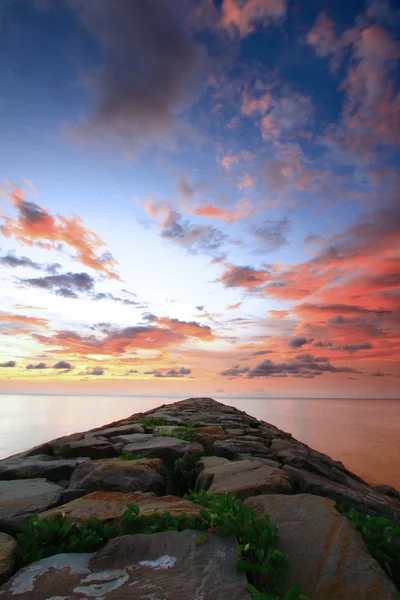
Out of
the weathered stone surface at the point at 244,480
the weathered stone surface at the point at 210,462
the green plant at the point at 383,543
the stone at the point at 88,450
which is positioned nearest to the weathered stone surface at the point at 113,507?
the weathered stone surface at the point at 244,480

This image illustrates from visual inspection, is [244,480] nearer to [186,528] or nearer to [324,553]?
[186,528]

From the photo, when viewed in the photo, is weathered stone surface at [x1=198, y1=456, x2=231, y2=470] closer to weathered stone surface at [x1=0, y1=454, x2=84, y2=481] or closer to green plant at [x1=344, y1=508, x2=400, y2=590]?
weathered stone surface at [x1=0, y1=454, x2=84, y2=481]

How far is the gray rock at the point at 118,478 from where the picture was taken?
3447mm

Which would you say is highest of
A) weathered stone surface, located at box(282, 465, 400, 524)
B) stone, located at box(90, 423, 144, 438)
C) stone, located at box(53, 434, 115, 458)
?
stone, located at box(90, 423, 144, 438)

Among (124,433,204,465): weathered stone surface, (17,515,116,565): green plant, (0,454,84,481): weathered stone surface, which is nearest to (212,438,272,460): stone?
(124,433,204,465): weathered stone surface

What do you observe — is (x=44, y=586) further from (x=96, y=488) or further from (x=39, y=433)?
(x=39, y=433)

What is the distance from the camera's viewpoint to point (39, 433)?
23.5 metres

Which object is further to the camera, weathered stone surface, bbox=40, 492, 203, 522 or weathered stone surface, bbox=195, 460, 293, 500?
weathered stone surface, bbox=195, 460, 293, 500

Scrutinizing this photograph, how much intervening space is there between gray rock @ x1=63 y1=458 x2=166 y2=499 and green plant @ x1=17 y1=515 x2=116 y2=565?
0.96 meters

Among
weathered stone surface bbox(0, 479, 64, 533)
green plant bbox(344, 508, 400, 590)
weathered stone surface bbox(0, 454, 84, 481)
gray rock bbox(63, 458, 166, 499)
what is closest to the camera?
green plant bbox(344, 508, 400, 590)

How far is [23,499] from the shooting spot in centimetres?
322

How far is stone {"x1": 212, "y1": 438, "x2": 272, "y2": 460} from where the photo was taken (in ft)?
16.7

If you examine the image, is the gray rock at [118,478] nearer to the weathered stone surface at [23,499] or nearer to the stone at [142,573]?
the weathered stone surface at [23,499]

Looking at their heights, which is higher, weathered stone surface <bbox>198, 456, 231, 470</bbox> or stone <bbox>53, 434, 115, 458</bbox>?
stone <bbox>53, 434, 115, 458</bbox>
